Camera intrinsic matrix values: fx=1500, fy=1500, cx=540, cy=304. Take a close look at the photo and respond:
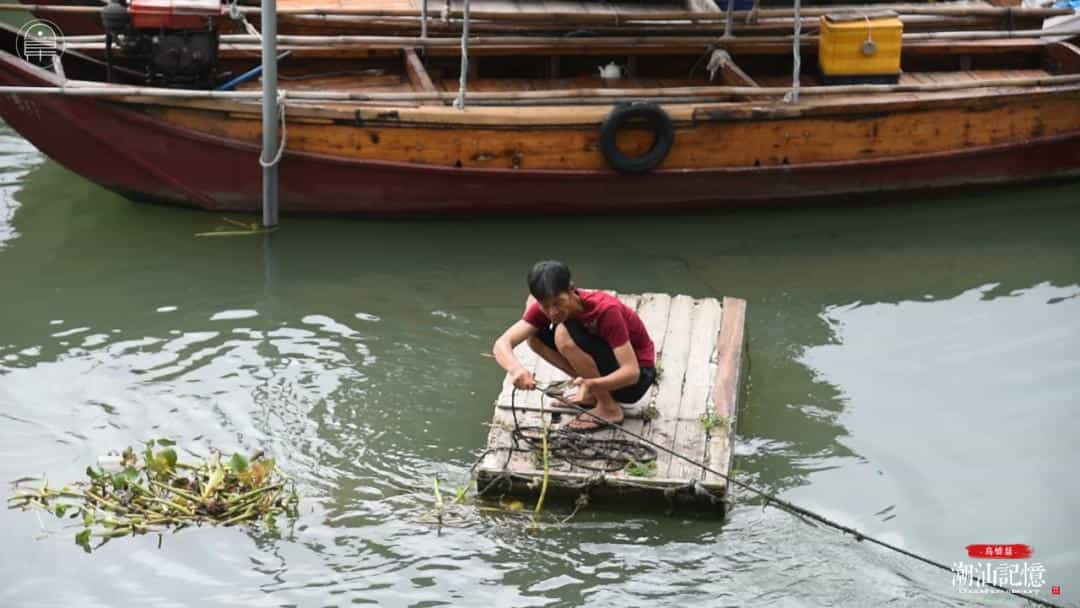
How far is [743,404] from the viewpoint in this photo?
7254 mm

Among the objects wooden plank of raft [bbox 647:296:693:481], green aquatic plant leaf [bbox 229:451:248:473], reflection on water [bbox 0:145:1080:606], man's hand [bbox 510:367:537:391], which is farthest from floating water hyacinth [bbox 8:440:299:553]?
wooden plank of raft [bbox 647:296:693:481]

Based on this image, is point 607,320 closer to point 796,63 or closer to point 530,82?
point 796,63

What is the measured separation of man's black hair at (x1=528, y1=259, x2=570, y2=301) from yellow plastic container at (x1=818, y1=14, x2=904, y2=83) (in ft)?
14.4

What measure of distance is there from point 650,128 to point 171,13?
113 inches

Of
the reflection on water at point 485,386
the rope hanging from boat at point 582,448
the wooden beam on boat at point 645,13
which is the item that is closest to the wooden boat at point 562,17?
the wooden beam on boat at point 645,13

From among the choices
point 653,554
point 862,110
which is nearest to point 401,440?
point 653,554

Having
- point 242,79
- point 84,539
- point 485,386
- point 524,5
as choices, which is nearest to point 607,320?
point 485,386

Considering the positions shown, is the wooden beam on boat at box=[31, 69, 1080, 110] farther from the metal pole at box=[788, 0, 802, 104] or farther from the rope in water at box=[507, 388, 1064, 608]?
the rope in water at box=[507, 388, 1064, 608]

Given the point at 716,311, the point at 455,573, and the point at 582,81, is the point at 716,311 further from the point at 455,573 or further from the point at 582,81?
the point at 582,81

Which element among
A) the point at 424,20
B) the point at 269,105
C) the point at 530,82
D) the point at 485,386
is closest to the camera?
the point at 485,386

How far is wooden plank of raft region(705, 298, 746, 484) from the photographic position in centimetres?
624

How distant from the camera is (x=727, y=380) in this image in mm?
6840

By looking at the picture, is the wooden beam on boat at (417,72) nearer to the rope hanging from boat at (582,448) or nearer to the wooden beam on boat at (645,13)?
the wooden beam on boat at (645,13)

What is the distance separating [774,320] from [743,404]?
43.6 inches
